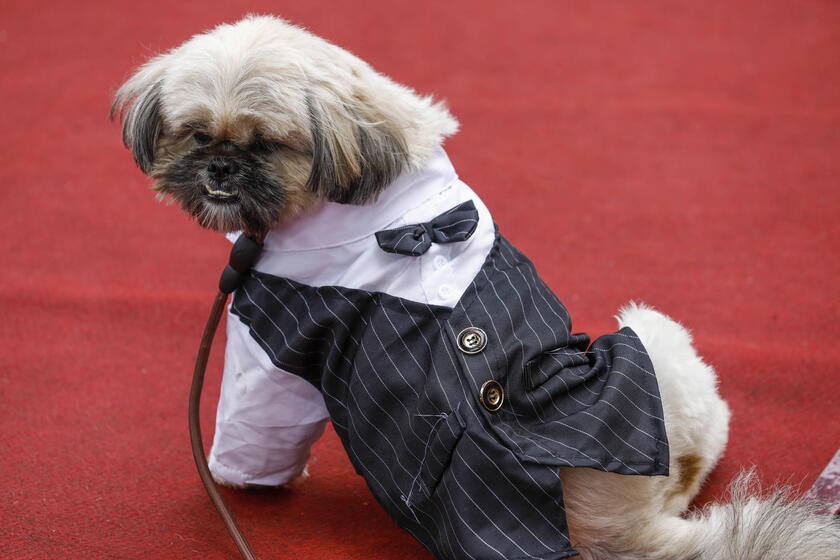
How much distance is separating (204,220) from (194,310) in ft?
3.31

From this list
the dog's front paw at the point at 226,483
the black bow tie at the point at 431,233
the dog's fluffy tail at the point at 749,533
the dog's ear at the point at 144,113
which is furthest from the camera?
the dog's front paw at the point at 226,483

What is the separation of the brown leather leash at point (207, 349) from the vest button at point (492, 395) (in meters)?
0.54

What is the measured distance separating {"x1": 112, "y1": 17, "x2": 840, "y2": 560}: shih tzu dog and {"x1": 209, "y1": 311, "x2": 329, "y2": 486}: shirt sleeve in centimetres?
1

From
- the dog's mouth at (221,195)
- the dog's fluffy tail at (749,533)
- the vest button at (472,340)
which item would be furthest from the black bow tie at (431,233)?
the dog's fluffy tail at (749,533)

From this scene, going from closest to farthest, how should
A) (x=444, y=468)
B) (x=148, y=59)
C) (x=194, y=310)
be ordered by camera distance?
(x=444, y=468) < (x=148, y=59) < (x=194, y=310)

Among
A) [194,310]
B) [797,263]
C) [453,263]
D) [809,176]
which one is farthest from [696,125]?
[453,263]

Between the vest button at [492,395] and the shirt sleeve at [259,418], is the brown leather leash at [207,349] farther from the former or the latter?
the vest button at [492,395]

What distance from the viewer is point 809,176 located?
340 centimetres

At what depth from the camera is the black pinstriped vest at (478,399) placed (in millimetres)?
1529

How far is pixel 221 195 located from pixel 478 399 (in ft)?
2.01

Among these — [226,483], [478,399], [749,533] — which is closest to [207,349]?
[226,483]

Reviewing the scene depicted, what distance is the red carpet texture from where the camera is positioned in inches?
80.4

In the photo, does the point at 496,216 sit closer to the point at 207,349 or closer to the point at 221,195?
the point at 207,349

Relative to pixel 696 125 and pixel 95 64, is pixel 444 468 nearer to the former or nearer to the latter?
pixel 696 125
